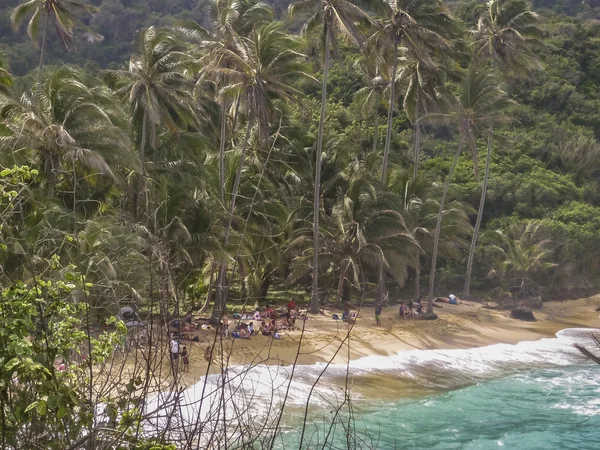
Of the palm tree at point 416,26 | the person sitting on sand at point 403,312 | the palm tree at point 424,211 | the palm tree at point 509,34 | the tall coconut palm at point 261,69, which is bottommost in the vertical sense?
the person sitting on sand at point 403,312

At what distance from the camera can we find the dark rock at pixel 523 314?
90.3ft

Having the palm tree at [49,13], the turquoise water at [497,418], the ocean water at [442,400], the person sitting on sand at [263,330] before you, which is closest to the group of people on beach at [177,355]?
the ocean water at [442,400]

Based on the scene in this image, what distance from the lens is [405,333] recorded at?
22.2 meters

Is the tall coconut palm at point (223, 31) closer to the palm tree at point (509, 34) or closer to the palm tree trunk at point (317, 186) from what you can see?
the palm tree trunk at point (317, 186)

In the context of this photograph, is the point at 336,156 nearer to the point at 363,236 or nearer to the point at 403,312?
the point at 363,236

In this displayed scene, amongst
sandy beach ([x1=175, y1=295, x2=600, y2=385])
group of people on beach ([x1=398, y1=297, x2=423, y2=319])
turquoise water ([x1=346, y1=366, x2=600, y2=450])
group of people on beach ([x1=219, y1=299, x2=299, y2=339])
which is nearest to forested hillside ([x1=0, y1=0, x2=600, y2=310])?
group of people on beach ([x1=398, y1=297, x2=423, y2=319])

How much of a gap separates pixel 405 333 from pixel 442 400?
6430 mm

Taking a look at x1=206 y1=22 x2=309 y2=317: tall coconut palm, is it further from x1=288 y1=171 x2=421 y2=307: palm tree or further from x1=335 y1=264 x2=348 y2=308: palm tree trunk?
x1=335 y1=264 x2=348 y2=308: palm tree trunk

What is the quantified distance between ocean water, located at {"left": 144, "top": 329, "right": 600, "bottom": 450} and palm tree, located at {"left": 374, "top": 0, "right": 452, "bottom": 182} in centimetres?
1101

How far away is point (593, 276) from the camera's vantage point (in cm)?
3578

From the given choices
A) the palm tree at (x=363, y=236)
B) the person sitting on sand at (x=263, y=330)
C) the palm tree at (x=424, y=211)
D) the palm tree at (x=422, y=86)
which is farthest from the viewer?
the palm tree at (x=424, y=211)

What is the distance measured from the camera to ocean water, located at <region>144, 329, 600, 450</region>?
1290 centimetres

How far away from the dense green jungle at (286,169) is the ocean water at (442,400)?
2354 millimetres

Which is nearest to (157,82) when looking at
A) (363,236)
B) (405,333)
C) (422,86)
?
(363,236)
